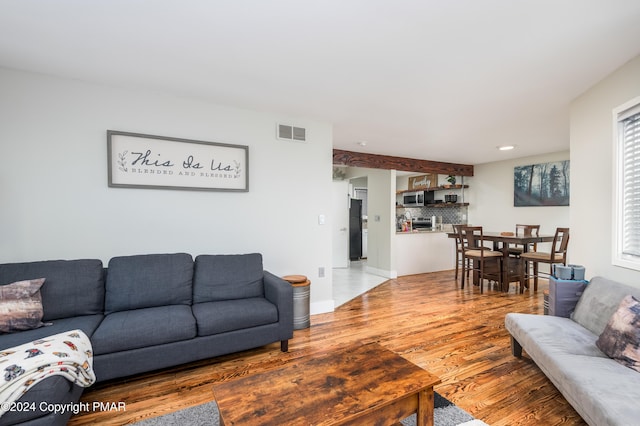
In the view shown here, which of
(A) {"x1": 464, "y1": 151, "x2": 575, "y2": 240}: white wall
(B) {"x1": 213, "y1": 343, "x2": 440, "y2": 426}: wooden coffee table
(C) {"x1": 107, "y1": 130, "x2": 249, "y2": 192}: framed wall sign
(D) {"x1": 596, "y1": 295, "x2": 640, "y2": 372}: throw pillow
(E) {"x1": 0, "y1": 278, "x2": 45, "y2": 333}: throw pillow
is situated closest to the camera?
(B) {"x1": 213, "y1": 343, "x2": 440, "y2": 426}: wooden coffee table

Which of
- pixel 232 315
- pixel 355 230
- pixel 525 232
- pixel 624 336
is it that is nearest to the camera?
pixel 624 336

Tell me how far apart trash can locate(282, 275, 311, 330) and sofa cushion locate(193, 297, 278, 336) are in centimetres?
53

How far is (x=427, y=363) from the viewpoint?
2484 millimetres

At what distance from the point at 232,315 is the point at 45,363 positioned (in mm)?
1135

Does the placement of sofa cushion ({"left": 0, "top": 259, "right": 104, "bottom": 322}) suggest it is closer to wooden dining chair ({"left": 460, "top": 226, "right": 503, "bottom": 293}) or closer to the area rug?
the area rug

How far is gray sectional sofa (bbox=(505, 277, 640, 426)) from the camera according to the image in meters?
1.37

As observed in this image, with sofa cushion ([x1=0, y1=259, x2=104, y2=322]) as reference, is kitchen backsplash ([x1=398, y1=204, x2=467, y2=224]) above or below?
above

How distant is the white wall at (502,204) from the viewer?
5.39 metres

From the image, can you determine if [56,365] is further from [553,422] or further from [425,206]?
[425,206]

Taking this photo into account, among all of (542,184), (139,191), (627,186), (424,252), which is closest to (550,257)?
(542,184)

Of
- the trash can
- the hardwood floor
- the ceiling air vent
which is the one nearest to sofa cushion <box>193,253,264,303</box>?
the trash can

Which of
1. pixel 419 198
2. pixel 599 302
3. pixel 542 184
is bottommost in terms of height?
pixel 599 302

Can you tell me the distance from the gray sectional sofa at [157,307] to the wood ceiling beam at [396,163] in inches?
110

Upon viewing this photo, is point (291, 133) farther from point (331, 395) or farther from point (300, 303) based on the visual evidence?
point (331, 395)
